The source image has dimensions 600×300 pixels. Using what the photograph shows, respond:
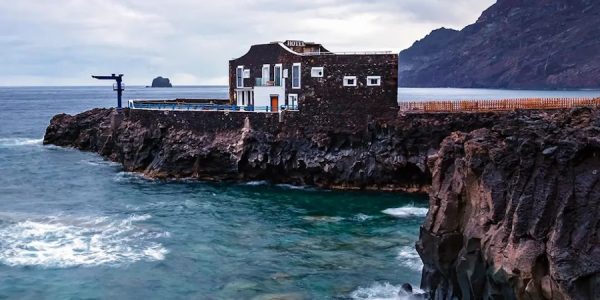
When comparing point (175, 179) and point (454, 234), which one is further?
point (175, 179)

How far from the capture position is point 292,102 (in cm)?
6688

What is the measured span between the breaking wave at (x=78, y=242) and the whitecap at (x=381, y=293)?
1310cm

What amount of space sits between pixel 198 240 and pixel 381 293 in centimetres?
1504

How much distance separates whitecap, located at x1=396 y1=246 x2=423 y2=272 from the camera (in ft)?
123

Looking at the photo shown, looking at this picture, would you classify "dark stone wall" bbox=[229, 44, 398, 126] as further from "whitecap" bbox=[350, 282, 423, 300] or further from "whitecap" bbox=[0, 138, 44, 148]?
"whitecap" bbox=[0, 138, 44, 148]

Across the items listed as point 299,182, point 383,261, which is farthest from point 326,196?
point 383,261

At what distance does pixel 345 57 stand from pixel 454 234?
36468 millimetres

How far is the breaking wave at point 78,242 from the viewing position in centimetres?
3875

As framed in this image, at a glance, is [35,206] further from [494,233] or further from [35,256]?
[494,233]

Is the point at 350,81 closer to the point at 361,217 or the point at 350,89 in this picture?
the point at 350,89

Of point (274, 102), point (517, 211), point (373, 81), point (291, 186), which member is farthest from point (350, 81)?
point (517, 211)

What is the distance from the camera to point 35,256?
39.3m

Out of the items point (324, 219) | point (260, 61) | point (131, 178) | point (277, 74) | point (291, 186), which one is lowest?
point (324, 219)

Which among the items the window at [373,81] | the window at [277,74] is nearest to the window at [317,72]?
the window at [373,81]
